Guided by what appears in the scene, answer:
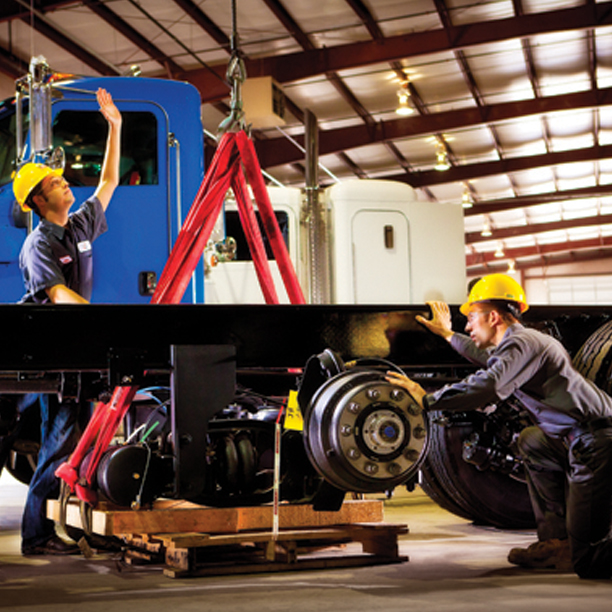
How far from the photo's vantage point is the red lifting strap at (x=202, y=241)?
148 inches

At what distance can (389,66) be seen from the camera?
14.1 meters

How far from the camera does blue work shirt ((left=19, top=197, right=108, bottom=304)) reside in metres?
3.80

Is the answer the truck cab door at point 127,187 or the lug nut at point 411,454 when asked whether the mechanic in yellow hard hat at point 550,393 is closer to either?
the lug nut at point 411,454

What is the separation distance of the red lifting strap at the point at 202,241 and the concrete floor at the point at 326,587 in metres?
0.45

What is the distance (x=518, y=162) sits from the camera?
19.4 meters

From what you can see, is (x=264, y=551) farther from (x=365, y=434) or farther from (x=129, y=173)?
(x=129, y=173)

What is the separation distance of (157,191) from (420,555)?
233 cm

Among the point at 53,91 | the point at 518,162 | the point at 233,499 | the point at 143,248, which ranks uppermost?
the point at 518,162

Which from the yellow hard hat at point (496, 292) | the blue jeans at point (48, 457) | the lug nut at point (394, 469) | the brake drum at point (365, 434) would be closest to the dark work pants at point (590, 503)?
the yellow hard hat at point (496, 292)

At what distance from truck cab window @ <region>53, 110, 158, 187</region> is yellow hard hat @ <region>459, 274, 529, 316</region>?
189 cm

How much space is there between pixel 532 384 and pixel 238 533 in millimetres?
1519

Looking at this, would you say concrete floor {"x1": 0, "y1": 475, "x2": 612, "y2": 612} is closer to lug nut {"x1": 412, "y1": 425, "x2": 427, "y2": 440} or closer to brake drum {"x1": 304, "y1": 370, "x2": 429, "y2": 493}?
brake drum {"x1": 304, "y1": 370, "x2": 429, "y2": 493}

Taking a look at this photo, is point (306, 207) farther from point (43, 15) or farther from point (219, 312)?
point (43, 15)

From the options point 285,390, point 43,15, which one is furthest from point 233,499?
point 43,15
